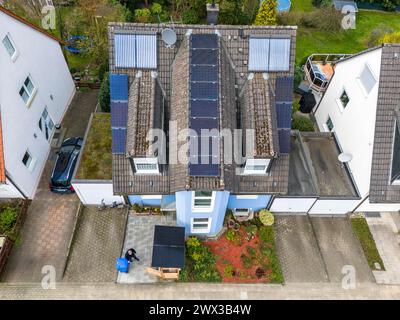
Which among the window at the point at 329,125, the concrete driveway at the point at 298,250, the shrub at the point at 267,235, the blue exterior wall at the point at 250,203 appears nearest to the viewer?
the concrete driveway at the point at 298,250

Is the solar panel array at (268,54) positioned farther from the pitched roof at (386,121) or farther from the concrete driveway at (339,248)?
the concrete driveway at (339,248)

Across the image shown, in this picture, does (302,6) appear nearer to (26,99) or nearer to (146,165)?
(146,165)

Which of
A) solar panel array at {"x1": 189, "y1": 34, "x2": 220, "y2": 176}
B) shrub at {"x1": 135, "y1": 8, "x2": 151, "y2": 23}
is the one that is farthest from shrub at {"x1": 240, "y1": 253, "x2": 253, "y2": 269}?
shrub at {"x1": 135, "y1": 8, "x2": 151, "y2": 23}

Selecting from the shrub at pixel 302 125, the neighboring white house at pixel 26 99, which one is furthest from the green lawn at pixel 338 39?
the neighboring white house at pixel 26 99

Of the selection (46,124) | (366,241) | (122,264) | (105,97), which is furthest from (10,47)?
(366,241)

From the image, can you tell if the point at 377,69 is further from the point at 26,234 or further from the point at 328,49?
the point at 26,234

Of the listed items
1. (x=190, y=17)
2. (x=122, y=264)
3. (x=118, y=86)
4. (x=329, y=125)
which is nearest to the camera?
(x=118, y=86)

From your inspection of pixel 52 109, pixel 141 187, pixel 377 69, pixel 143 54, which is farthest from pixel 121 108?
pixel 377 69
